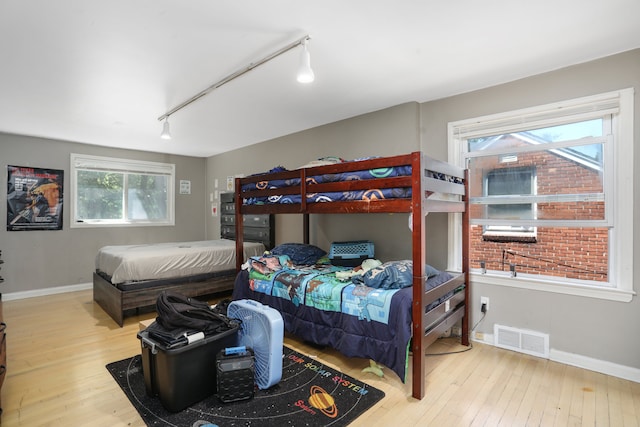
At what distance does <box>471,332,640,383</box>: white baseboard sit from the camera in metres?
2.14

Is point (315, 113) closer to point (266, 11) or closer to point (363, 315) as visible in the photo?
point (266, 11)

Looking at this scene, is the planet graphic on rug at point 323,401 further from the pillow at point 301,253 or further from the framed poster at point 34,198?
the framed poster at point 34,198

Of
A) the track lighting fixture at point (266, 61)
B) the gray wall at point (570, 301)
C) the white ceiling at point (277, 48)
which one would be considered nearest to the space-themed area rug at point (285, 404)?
the gray wall at point (570, 301)

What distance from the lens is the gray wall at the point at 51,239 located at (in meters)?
4.21

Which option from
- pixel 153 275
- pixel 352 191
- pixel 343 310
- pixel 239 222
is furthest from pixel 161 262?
pixel 352 191

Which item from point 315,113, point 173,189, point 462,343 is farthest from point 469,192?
point 173,189

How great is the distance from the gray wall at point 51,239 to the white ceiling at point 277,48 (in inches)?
48.3

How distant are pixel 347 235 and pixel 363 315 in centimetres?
152

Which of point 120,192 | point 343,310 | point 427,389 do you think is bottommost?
point 427,389

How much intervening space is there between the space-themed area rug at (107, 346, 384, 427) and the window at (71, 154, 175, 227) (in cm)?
351

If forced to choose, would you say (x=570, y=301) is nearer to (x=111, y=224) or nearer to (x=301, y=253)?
(x=301, y=253)

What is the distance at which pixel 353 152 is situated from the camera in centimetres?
360

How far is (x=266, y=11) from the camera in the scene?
5.64 ft

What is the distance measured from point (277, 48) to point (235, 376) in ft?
6.90
